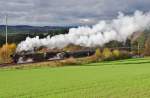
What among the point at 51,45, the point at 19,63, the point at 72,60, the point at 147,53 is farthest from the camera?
the point at 147,53

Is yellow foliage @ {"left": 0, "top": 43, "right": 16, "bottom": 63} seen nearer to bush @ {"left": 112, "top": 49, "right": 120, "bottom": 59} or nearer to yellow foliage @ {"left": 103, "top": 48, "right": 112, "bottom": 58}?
yellow foliage @ {"left": 103, "top": 48, "right": 112, "bottom": 58}

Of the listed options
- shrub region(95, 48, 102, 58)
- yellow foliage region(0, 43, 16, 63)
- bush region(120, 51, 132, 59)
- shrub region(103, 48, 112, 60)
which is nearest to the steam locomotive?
yellow foliage region(0, 43, 16, 63)

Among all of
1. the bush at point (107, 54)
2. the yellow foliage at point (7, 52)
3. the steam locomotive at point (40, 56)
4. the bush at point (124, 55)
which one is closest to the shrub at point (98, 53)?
the bush at point (107, 54)

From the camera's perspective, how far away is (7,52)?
69500 millimetres

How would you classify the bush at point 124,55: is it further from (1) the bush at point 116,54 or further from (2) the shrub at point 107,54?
(2) the shrub at point 107,54

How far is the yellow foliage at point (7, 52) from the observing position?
67.8 metres

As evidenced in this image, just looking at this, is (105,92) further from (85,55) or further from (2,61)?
(85,55)

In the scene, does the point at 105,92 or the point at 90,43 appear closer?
the point at 105,92

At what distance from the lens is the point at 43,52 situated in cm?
7244

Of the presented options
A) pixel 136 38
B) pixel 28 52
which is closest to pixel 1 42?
pixel 28 52

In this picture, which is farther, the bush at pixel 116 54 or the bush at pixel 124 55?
the bush at pixel 124 55

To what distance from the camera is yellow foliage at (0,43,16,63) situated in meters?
67.8

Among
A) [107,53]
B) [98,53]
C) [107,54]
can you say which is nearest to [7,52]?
[98,53]

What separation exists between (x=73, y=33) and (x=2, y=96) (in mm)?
52800
